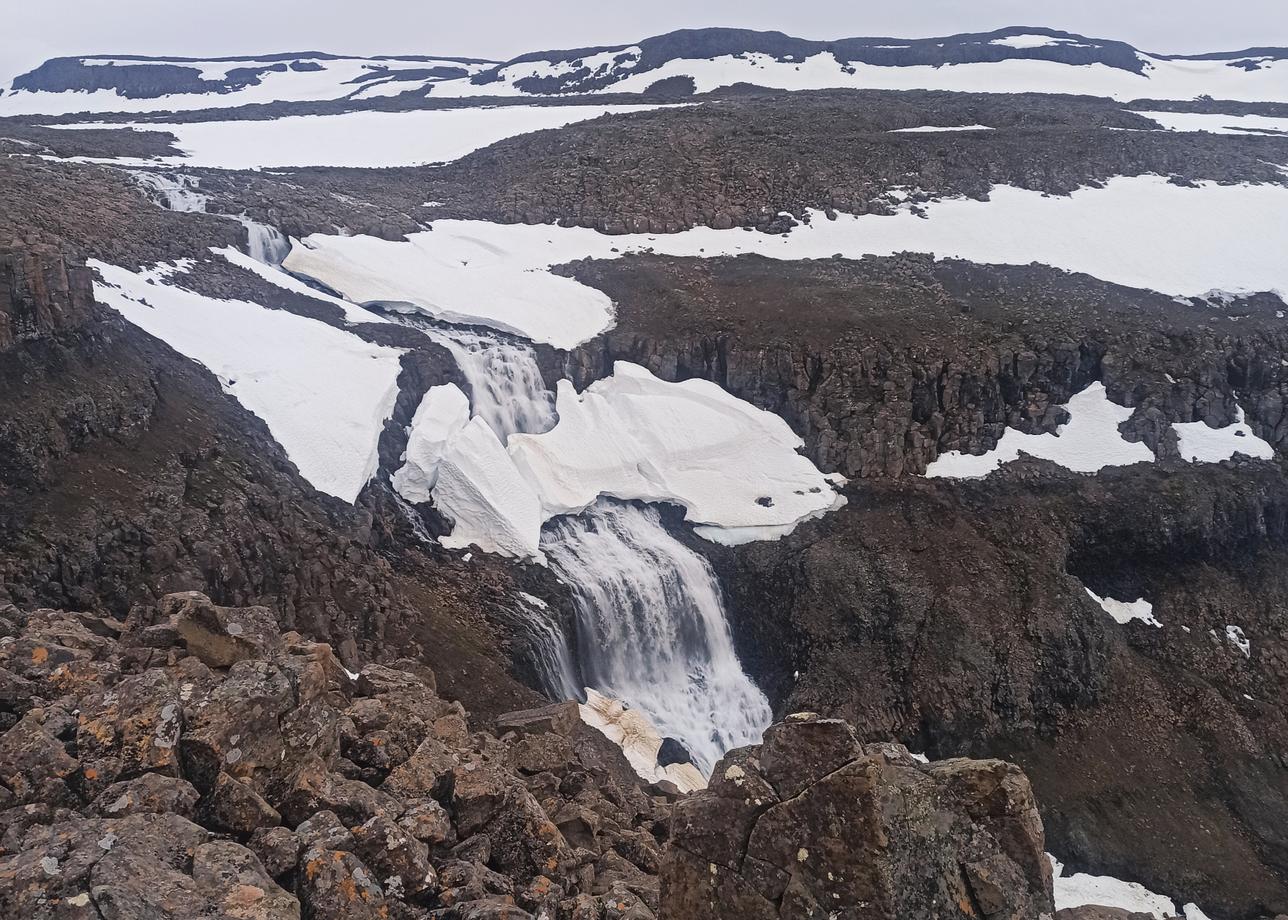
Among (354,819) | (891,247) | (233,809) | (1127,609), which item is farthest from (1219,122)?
(233,809)

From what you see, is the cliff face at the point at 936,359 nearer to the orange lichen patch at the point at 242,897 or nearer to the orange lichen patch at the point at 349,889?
the orange lichen patch at the point at 349,889

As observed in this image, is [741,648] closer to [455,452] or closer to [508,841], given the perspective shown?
[455,452]

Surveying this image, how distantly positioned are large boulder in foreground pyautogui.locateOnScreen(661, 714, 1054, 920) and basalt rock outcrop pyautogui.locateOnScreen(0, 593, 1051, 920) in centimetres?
1

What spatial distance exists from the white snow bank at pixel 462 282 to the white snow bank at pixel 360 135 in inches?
665

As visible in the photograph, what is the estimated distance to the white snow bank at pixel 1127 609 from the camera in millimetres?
26422

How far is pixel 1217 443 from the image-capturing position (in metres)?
29.5

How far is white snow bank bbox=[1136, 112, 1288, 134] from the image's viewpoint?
53.1m

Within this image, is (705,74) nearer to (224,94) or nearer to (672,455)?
(224,94)

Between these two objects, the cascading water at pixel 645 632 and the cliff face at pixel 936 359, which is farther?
the cliff face at pixel 936 359

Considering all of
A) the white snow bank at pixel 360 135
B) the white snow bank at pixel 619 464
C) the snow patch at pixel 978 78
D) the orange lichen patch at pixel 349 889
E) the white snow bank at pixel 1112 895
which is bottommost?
the white snow bank at pixel 1112 895

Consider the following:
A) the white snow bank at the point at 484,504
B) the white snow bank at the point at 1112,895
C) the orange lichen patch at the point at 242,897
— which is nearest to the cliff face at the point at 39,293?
the white snow bank at the point at 484,504

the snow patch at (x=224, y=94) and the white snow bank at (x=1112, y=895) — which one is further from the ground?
the snow patch at (x=224, y=94)

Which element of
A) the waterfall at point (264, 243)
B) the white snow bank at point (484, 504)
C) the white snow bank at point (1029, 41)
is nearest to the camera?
the white snow bank at point (484, 504)

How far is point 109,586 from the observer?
14773 mm
